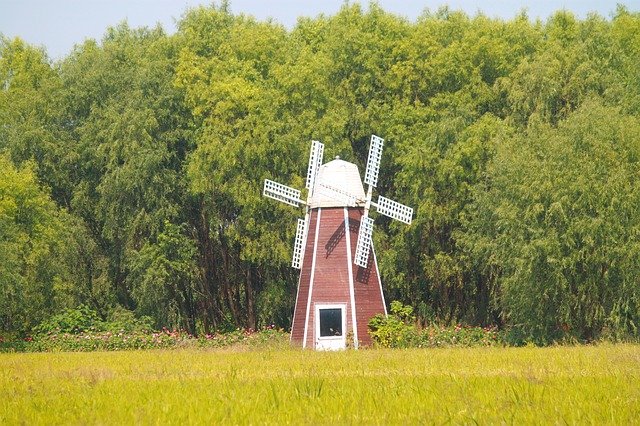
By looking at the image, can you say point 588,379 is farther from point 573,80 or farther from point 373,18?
point 373,18

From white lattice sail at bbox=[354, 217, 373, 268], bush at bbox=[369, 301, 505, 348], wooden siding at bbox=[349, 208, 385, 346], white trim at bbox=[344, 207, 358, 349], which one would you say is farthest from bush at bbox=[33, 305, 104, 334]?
bush at bbox=[369, 301, 505, 348]

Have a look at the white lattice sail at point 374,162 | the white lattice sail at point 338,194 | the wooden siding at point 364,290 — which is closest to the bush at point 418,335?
the wooden siding at point 364,290

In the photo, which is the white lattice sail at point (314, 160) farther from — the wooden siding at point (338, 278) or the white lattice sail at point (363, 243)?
the white lattice sail at point (363, 243)

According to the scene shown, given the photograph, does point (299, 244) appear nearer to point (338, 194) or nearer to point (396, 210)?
point (338, 194)

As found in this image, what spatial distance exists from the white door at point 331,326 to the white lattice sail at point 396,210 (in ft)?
14.5

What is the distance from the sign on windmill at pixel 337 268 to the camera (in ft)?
131

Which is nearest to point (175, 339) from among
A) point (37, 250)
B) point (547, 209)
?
point (37, 250)

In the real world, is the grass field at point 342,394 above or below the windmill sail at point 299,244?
below

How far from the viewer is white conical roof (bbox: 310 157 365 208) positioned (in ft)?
133

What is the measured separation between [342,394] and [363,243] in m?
24.3

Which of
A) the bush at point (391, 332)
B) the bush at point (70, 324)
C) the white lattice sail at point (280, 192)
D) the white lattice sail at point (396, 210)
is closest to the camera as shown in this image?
the bush at point (391, 332)

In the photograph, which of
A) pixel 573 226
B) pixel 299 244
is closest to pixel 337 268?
pixel 299 244

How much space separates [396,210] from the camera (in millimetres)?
43156

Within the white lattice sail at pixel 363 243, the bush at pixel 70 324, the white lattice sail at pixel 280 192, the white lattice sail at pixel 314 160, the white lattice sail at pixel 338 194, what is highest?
the white lattice sail at pixel 314 160
